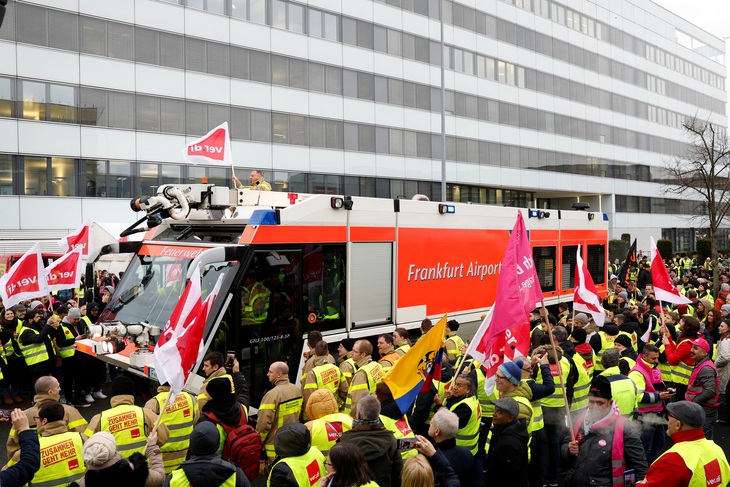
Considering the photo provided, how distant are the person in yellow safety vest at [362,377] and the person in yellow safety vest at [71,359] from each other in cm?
573

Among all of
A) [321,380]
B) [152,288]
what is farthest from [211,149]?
[321,380]

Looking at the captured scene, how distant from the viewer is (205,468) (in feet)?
13.4

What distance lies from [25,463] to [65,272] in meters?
8.08

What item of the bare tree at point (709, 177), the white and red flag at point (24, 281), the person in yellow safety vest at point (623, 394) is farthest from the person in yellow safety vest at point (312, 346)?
the bare tree at point (709, 177)

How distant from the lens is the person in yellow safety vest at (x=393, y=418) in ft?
16.7

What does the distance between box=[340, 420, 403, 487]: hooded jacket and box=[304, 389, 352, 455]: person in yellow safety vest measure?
1.47 ft

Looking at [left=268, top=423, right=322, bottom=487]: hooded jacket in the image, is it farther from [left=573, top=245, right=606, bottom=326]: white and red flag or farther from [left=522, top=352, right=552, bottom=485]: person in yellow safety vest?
[left=573, top=245, right=606, bottom=326]: white and red flag

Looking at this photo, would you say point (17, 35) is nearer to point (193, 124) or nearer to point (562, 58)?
point (193, 124)

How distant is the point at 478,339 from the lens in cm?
639

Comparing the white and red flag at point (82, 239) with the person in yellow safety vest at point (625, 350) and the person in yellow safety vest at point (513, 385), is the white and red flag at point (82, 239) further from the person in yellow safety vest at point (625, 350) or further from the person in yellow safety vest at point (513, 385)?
the person in yellow safety vest at point (625, 350)

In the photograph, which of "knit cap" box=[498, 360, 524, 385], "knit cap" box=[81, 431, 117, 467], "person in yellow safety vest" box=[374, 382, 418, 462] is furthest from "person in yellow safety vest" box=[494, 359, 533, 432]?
"knit cap" box=[81, 431, 117, 467]

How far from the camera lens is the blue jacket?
4.44 metres

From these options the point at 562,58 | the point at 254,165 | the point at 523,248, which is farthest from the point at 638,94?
the point at 523,248

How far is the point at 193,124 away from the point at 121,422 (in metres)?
24.1
